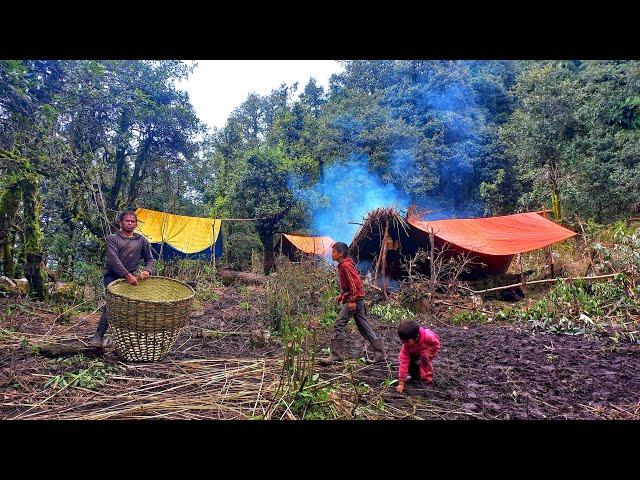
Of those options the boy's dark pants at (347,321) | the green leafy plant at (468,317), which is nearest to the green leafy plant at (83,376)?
the boy's dark pants at (347,321)

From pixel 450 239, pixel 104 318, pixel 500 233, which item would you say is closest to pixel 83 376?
pixel 104 318

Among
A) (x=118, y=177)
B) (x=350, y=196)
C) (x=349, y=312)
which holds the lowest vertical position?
(x=349, y=312)

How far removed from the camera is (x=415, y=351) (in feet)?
10.4

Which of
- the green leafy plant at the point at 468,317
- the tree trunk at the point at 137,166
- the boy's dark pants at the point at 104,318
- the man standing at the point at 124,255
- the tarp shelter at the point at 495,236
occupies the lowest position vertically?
the green leafy plant at the point at 468,317

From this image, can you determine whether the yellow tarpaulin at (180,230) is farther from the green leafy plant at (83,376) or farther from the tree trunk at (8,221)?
the green leafy plant at (83,376)

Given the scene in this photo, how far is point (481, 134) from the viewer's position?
50.0ft

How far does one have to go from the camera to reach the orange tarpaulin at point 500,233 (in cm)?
745

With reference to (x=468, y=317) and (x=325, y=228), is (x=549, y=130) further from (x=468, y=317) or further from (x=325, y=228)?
(x=468, y=317)

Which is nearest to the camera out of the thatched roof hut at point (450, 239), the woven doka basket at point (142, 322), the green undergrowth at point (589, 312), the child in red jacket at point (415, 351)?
the child in red jacket at point (415, 351)

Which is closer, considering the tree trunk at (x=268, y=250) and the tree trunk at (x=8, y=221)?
the tree trunk at (x=8, y=221)

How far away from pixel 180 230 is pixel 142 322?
840 cm

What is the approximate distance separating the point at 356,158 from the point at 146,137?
6401mm

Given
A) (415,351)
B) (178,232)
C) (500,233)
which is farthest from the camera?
(178,232)
